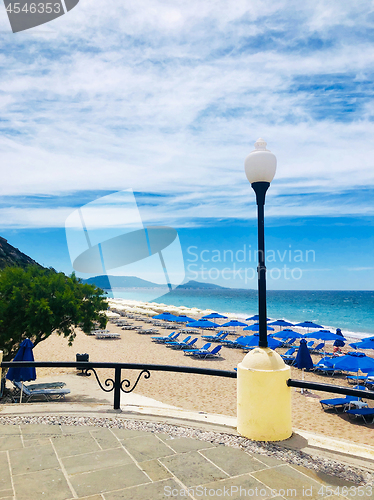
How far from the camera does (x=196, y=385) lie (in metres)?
15.6

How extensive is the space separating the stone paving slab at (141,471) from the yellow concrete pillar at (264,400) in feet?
1.37

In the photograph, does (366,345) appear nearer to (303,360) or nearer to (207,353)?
(303,360)

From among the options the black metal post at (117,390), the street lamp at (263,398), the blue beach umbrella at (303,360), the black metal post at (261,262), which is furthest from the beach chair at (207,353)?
the street lamp at (263,398)

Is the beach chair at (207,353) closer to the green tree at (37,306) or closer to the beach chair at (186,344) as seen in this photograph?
the beach chair at (186,344)

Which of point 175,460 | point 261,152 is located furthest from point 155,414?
point 261,152

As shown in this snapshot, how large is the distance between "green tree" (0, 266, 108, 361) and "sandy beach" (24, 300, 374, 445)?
3.39 metres

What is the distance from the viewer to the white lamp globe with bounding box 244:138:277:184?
4984 mm

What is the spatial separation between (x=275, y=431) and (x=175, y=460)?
127 cm

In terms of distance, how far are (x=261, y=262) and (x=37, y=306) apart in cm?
951

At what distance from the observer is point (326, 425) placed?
1164cm

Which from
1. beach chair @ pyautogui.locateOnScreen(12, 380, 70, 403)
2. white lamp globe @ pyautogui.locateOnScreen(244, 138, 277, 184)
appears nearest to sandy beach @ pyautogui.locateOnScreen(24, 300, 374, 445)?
beach chair @ pyautogui.locateOnScreen(12, 380, 70, 403)

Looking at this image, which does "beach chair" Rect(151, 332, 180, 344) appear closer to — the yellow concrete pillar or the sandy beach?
the sandy beach

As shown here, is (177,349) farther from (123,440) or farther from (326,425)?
(123,440)


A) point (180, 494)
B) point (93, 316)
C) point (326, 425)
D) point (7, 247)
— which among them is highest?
point (7, 247)
